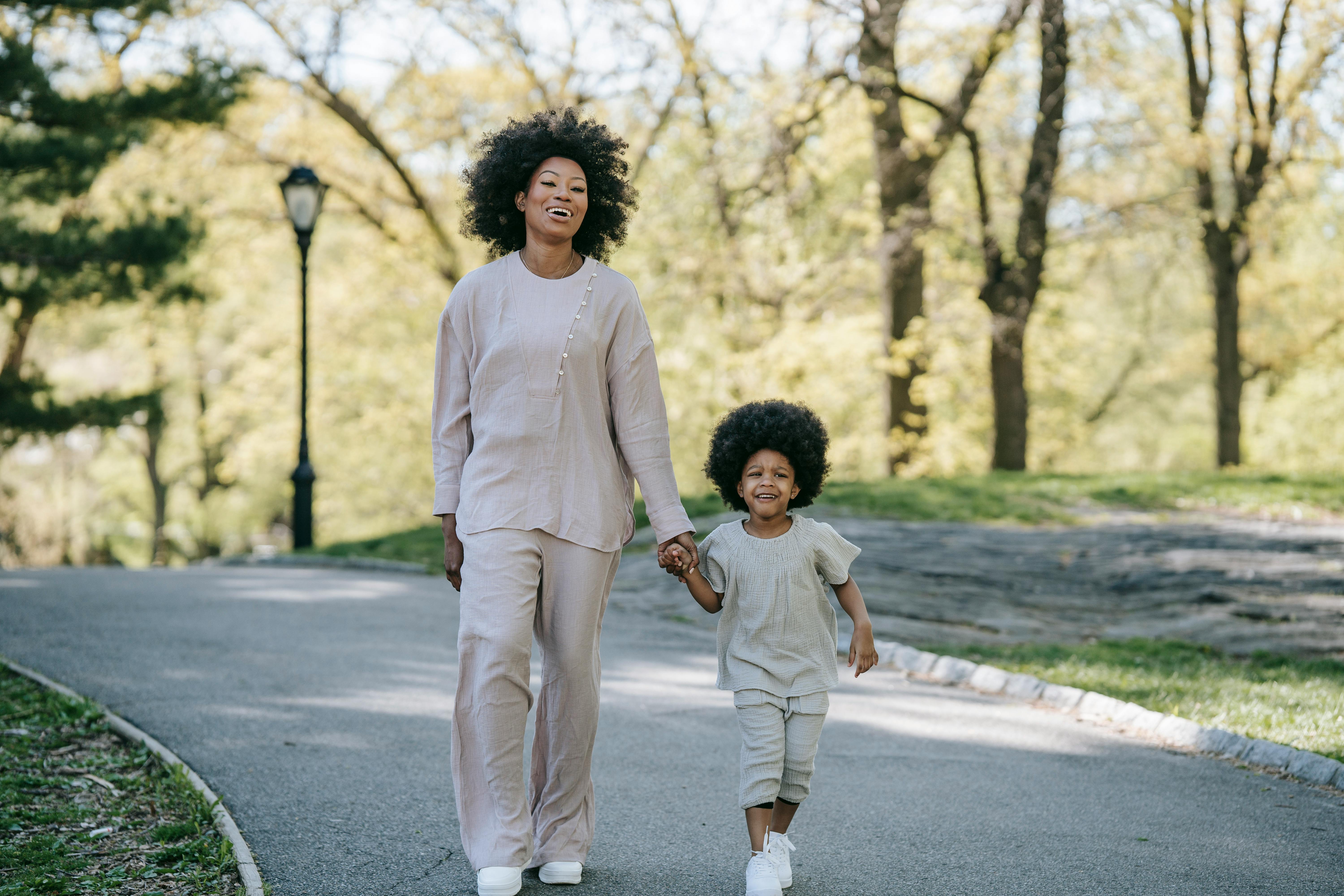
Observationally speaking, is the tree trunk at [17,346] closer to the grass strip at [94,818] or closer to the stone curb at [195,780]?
the stone curb at [195,780]

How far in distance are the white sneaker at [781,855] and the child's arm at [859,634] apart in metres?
0.54

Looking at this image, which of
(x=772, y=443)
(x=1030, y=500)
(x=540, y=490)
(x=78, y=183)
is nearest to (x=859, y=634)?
(x=772, y=443)

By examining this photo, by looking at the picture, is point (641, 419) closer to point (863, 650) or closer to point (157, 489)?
point (863, 650)

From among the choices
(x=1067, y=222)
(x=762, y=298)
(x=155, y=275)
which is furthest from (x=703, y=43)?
(x=155, y=275)

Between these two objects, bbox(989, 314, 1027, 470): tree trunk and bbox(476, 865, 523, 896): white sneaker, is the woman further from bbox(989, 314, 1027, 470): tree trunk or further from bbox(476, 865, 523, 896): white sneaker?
bbox(989, 314, 1027, 470): tree trunk

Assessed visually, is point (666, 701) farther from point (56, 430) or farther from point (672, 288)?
point (672, 288)

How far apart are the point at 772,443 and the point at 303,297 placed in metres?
11.3

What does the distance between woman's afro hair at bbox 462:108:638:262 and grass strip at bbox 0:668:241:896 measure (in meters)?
2.18

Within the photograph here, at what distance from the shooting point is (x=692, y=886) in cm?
364

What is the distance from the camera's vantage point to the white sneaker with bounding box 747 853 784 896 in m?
3.42

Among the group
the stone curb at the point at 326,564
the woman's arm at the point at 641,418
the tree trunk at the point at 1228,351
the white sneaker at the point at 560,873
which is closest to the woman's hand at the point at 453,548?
the woman's arm at the point at 641,418

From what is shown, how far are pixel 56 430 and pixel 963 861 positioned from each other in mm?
14826

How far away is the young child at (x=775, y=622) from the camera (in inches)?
138

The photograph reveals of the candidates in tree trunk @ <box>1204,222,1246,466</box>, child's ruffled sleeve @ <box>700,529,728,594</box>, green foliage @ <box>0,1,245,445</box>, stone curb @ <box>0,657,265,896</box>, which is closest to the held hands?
child's ruffled sleeve @ <box>700,529,728,594</box>
